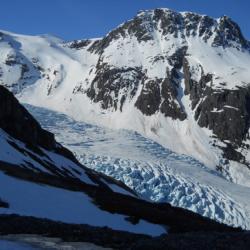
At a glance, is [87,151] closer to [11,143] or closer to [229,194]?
[229,194]

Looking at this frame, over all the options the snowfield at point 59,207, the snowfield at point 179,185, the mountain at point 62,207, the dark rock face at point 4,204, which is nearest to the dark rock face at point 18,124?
the mountain at point 62,207

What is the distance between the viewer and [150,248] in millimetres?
19531

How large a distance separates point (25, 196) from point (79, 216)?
4809 millimetres

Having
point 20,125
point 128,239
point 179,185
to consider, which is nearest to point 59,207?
point 128,239

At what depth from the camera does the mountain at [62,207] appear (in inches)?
989

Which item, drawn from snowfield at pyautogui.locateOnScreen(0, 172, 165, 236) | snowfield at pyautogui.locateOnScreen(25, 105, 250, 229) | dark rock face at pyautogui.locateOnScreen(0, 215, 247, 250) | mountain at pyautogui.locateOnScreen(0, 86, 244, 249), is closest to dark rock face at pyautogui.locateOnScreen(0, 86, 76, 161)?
mountain at pyautogui.locateOnScreen(0, 86, 244, 249)

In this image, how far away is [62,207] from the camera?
40.3 meters

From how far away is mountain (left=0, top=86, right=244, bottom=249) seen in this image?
82.4ft

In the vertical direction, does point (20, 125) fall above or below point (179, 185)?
above

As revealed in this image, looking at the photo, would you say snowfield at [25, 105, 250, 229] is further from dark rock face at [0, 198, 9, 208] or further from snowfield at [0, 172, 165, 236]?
dark rock face at [0, 198, 9, 208]

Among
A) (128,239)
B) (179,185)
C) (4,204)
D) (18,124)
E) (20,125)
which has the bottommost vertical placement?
(179,185)

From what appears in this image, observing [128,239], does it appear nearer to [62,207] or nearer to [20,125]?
[62,207]

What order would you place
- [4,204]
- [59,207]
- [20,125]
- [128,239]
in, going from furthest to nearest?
1. [20,125]
2. [59,207]
3. [4,204]
4. [128,239]

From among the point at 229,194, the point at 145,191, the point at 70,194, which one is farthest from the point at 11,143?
the point at 229,194
